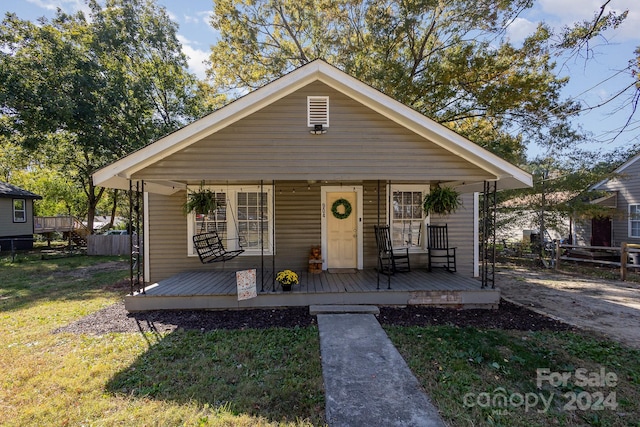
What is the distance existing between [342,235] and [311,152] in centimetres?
281

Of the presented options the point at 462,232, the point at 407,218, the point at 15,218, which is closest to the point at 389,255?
the point at 407,218

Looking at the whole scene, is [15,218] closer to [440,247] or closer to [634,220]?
[440,247]

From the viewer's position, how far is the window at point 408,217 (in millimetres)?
7530

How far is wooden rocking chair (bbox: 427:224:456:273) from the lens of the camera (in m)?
7.38

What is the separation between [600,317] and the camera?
207 inches

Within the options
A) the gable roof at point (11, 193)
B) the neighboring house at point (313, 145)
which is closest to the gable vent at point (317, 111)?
the neighboring house at point (313, 145)

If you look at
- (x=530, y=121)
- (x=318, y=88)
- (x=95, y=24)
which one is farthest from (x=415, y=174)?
(x=95, y=24)

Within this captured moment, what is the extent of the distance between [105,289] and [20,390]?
4.92m

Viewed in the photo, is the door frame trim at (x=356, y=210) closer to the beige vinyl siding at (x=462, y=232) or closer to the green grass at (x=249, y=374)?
the beige vinyl siding at (x=462, y=232)

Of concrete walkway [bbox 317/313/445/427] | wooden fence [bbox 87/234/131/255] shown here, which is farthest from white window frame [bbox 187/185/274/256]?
wooden fence [bbox 87/234/131/255]

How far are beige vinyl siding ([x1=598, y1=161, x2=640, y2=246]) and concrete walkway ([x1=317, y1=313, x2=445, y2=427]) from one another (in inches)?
527

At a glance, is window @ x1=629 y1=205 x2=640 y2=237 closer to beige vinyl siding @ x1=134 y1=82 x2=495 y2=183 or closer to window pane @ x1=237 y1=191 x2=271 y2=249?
beige vinyl siding @ x1=134 y1=82 x2=495 y2=183

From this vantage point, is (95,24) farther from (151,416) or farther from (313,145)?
(151,416)

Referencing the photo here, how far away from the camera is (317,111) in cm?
543
